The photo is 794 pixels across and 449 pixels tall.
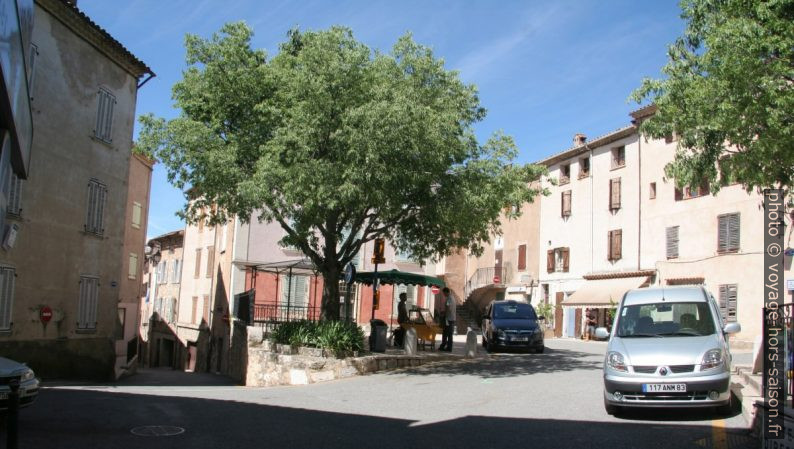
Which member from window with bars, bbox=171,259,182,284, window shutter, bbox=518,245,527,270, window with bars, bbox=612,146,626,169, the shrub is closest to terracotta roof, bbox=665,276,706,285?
window with bars, bbox=612,146,626,169

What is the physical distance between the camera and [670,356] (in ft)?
31.6

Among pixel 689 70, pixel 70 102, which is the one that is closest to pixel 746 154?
pixel 689 70

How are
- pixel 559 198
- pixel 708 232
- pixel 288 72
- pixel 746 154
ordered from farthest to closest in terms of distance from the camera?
1. pixel 559 198
2. pixel 708 232
3. pixel 288 72
4. pixel 746 154

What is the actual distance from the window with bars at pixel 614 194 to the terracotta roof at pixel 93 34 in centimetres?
2527

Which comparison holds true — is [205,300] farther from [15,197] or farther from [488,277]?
[15,197]

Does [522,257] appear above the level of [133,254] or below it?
above

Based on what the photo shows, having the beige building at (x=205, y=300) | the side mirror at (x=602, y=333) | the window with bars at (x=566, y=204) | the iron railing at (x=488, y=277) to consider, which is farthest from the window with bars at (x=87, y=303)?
the iron railing at (x=488, y=277)

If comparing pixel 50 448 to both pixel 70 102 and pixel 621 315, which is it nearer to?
pixel 621 315

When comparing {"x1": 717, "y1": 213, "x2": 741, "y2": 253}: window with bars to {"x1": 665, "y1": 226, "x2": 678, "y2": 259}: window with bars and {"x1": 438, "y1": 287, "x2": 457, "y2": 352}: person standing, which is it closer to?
{"x1": 665, "y1": 226, "x2": 678, "y2": 259}: window with bars

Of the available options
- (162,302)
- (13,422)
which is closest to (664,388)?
(13,422)

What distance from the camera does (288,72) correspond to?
17859 mm

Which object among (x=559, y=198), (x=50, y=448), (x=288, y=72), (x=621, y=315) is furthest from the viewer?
(x=559, y=198)

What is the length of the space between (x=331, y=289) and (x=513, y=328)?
21.5 feet

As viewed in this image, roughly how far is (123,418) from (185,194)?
1081 cm
